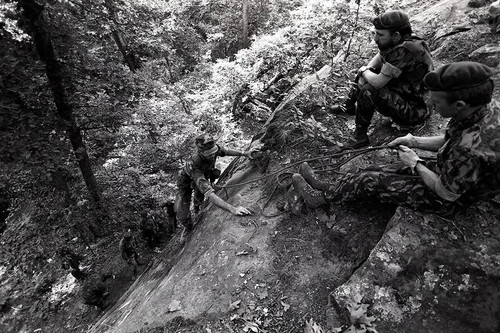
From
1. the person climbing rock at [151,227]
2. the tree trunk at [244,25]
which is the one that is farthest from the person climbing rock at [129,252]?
the tree trunk at [244,25]

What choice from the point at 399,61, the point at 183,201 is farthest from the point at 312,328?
the point at 183,201

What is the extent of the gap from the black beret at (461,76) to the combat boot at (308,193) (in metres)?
2.10

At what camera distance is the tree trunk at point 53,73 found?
6.89m

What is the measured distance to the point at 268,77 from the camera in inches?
452

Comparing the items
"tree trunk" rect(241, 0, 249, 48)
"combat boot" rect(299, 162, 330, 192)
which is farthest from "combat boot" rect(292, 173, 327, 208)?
"tree trunk" rect(241, 0, 249, 48)

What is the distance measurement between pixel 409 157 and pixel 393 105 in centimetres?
141

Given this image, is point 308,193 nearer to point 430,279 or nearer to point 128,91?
point 430,279

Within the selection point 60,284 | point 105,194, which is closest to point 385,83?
point 105,194

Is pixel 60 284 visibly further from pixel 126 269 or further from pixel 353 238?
pixel 353 238

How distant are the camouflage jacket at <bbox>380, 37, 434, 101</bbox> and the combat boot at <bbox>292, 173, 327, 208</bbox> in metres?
1.97

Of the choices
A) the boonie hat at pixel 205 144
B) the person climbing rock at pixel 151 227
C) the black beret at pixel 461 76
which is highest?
the black beret at pixel 461 76

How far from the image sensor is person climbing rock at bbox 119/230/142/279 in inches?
326

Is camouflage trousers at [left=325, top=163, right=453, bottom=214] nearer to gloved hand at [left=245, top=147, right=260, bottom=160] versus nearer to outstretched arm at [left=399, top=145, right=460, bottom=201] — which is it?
outstretched arm at [left=399, top=145, right=460, bottom=201]

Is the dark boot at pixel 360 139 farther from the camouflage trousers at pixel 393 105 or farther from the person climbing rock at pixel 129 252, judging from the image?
the person climbing rock at pixel 129 252
